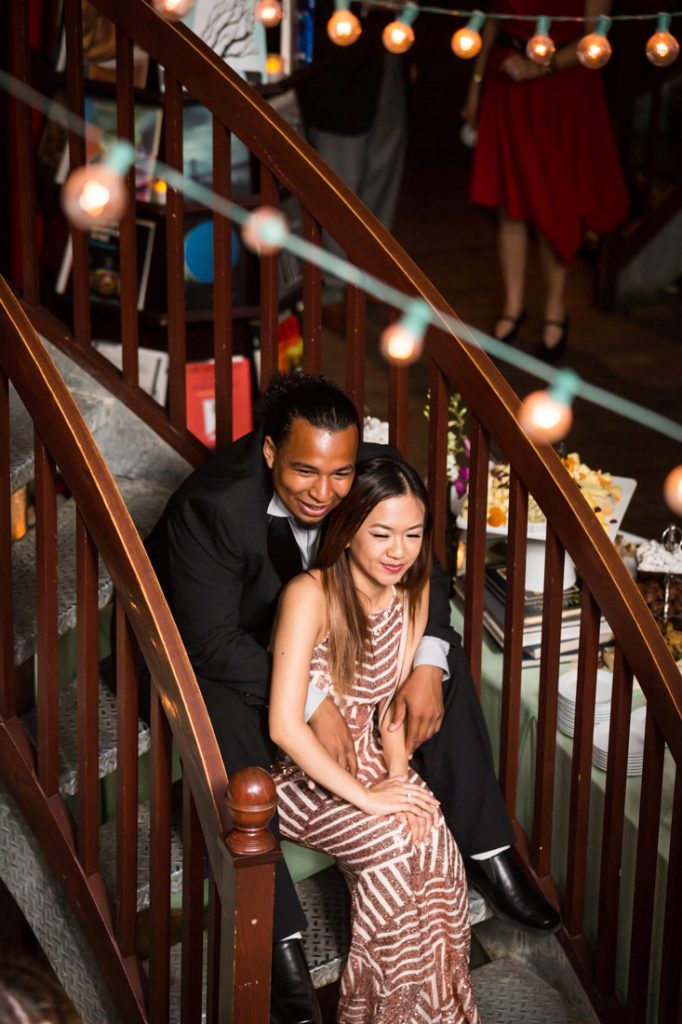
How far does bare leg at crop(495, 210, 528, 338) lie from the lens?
5.84 metres

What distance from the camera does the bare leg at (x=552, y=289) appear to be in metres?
5.86

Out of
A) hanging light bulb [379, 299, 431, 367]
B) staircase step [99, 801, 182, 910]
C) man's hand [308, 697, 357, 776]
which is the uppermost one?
hanging light bulb [379, 299, 431, 367]

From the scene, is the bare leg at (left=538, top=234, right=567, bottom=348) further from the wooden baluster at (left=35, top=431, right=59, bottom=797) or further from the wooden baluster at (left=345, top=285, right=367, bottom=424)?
the wooden baluster at (left=35, top=431, right=59, bottom=797)

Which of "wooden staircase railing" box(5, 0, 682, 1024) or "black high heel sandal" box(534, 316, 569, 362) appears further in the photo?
"black high heel sandal" box(534, 316, 569, 362)

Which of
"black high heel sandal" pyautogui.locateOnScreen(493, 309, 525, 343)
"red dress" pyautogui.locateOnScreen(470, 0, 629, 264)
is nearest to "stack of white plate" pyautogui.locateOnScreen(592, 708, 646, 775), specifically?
"red dress" pyautogui.locateOnScreen(470, 0, 629, 264)

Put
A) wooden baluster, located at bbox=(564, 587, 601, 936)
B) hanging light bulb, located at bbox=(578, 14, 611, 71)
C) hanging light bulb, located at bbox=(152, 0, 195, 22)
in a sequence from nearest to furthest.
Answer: wooden baluster, located at bbox=(564, 587, 601, 936) → hanging light bulb, located at bbox=(152, 0, 195, 22) → hanging light bulb, located at bbox=(578, 14, 611, 71)

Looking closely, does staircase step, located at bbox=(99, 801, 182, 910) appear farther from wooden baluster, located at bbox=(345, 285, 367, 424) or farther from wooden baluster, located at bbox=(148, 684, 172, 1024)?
wooden baluster, located at bbox=(345, 285, 367, 424)

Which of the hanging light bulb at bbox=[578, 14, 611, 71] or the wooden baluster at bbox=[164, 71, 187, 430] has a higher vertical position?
the hanging light bulb at bbox=[578, 14, 611, 71]

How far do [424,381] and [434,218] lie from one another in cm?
234

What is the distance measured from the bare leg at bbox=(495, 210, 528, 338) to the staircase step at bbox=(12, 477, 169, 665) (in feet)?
9.99

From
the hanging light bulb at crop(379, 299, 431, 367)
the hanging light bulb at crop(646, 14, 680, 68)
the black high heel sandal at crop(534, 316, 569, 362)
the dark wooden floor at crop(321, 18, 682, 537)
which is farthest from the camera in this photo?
the black high heel sandal at crop(534, 316, 569, 362)

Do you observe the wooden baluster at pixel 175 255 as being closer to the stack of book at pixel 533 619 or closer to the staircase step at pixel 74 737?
the staircase step at pixel 74 737

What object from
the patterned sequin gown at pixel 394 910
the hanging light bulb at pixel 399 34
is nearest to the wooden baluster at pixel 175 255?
the patterned sequin gown at pixel 394 910

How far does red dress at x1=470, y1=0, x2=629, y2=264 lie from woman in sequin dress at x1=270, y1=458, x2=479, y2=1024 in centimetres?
333
